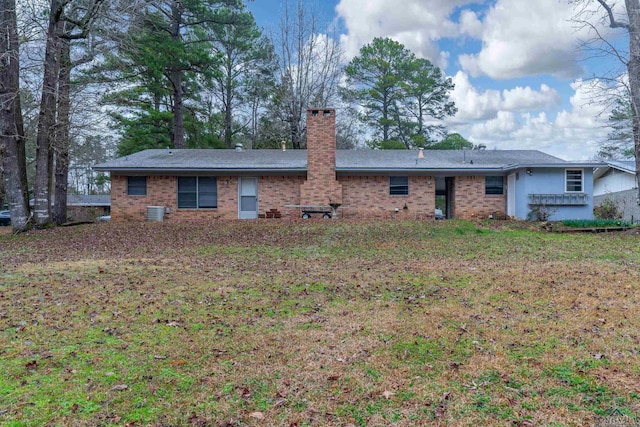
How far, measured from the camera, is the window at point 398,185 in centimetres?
1753

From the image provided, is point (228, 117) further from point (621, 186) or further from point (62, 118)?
point (621, 186)

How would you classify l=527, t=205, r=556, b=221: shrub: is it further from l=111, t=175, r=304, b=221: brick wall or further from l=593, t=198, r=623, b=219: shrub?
l=111, t=175, r=304, b=221: brick wall

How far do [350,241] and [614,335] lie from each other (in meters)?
7.72

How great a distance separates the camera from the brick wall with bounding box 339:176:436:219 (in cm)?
1734

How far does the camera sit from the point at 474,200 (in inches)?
695

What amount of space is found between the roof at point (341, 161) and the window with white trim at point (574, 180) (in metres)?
0.44

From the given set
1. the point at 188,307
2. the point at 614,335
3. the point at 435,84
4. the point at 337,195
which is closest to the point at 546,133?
the point at 435,84

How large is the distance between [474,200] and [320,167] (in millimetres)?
6935

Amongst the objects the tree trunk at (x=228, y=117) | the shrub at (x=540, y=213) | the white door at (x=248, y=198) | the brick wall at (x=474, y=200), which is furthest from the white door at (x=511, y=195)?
the tree trunk at (x=228, y=117)

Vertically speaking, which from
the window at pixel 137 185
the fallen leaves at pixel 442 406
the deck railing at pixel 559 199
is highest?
the window at pixel 137 185

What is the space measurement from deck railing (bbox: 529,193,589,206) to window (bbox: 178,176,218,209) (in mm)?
13060

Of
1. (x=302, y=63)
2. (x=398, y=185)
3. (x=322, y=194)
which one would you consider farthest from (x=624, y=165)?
(x=302, y=63)

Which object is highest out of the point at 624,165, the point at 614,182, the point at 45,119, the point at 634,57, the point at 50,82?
the point at 634,57

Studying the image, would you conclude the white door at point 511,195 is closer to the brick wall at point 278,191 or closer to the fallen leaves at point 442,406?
the brick wall at point 278,191
